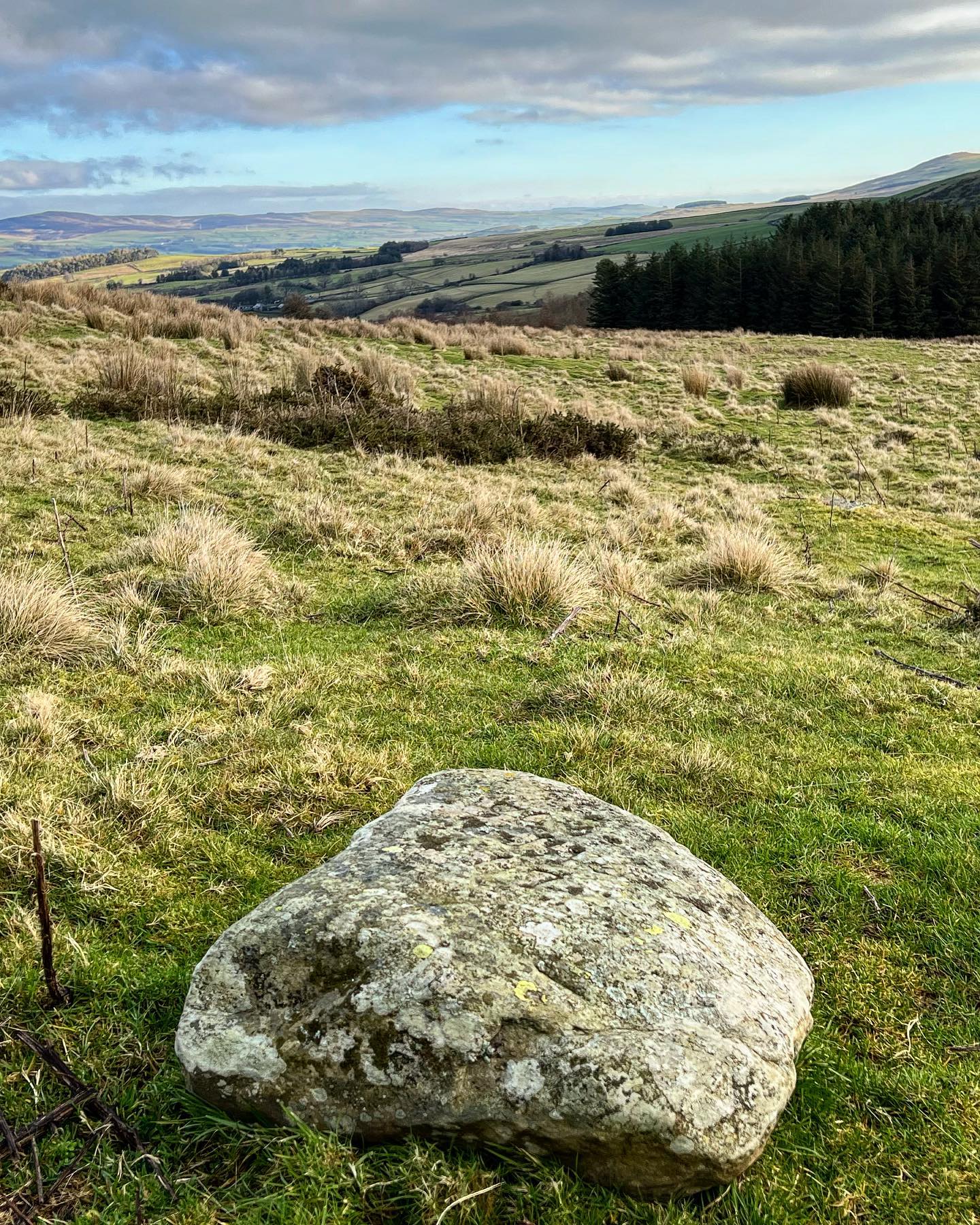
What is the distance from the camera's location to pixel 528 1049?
2.04 meters

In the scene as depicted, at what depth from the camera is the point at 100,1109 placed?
2.19 meters

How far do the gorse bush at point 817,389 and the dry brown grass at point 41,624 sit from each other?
776 inches

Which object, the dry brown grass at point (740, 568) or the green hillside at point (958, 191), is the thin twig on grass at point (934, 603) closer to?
the dry brown grass at point (740, 568)

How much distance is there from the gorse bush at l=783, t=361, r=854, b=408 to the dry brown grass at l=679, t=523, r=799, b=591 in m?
14.0

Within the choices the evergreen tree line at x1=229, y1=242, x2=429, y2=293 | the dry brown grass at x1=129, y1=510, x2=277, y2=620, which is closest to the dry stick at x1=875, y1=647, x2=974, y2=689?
the dry brown grass at x1=129, y1=510, x2=277, y2=620

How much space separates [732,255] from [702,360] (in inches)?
1179

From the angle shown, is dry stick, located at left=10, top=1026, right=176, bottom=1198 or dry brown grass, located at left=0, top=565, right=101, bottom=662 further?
dry brown grass, located at left=0, top=565, right=101, bottom=662

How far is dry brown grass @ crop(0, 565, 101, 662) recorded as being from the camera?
5254 mm

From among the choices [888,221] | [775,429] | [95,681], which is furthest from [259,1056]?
[888,221]

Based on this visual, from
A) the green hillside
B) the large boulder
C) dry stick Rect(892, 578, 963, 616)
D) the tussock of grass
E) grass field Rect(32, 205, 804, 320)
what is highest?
the green hillside

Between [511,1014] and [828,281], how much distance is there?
50.5m

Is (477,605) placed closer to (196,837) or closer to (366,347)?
(196,837)

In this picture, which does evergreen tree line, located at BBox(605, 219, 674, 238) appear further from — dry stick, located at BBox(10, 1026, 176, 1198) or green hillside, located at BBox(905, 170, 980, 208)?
dry stick, located at BBox(10, 1026, 176, 1198)

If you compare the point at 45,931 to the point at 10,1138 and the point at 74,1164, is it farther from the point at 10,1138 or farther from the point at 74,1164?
the point at 74,1164
